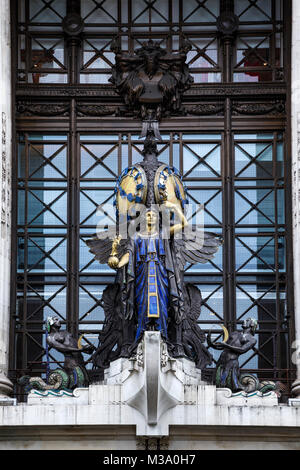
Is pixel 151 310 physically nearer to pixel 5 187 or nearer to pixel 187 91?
pixel 5 187

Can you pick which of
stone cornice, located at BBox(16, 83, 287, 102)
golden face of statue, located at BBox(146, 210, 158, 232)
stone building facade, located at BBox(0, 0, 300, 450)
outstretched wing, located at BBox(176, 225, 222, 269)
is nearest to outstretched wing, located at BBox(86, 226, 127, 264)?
golden face of statue, located at BBox(146, 210, 158, 232)

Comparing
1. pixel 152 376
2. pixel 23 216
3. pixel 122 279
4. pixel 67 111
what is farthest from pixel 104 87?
pixel 152 376

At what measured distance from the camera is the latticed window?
104 ft

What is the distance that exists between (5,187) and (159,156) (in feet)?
11.0

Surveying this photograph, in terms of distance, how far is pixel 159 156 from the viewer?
108 ft

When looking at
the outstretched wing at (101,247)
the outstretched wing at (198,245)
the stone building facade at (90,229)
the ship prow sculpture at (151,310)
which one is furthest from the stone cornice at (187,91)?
the outstretched wing at (101,247)

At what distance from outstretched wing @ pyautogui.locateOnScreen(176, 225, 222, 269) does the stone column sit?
3372mm

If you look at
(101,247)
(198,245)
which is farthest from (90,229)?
(198,245)

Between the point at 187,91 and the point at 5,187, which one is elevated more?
the point at 187,91

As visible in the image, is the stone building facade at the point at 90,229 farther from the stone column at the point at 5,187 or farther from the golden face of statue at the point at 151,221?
the golden face of statue at the point at 151,221

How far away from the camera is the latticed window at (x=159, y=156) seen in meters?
31.8

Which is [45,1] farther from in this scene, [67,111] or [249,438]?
[249,438]

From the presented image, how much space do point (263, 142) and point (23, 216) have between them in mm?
5041

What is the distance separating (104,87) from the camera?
33.2 meters
